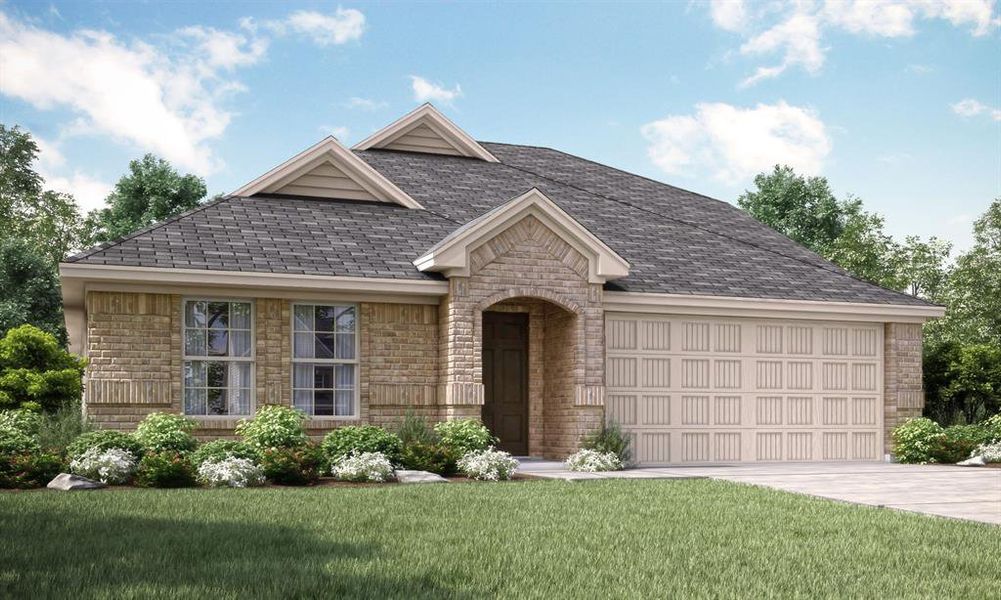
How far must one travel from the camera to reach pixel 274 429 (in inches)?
645

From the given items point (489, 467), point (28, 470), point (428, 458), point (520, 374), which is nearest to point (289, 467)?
point (428, 458)

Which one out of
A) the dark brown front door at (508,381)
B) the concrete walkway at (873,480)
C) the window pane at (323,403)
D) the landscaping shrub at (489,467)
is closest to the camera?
the concrete walkway at (873,480)

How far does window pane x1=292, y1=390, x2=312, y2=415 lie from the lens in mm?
18031

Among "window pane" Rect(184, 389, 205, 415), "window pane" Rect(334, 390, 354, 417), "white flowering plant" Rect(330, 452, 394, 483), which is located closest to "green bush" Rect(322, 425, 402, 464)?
"white flowering plant" Rect(330, 452, 394, 483)

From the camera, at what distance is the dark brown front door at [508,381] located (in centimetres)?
1977

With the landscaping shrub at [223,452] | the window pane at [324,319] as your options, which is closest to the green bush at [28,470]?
the landscaping shrub at [223,452]

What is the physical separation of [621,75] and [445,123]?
5248 mm

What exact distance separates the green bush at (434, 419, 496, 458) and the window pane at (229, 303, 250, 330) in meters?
3.53

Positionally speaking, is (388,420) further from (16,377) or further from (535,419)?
(16,377)

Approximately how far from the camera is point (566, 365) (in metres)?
19.0

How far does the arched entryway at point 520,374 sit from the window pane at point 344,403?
102 inches

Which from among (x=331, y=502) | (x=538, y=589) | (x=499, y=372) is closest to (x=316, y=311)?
(x=499, y=372)

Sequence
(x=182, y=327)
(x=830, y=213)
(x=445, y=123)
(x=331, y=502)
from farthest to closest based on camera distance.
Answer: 1. (x=830, y=213)
2. (x=445, y=123)
3. (x=182, y=327)
4. (x=331, y=502)

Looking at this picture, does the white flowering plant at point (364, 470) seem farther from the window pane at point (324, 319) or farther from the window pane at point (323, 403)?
the window pane at point (324, 319)
